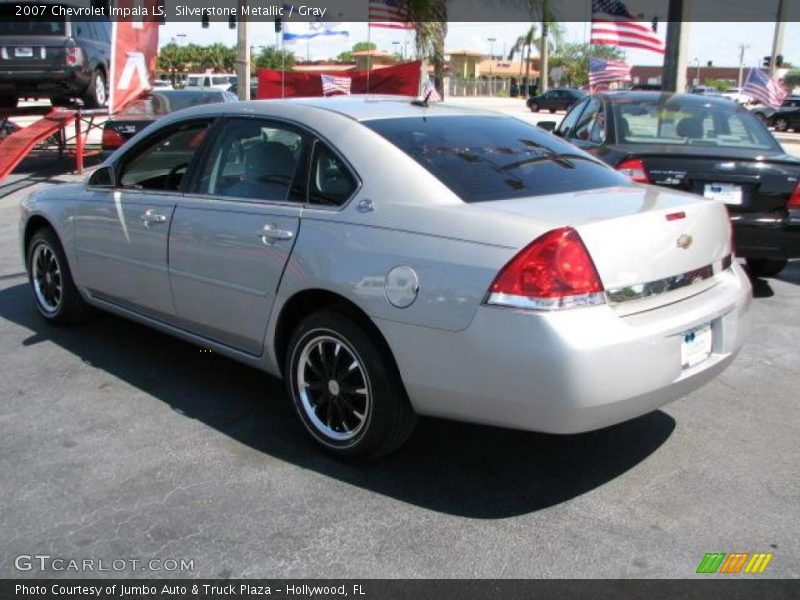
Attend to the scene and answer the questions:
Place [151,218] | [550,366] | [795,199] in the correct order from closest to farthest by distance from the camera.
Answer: [550,366] < [151,218] < [795,199]

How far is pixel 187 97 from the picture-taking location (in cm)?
1484

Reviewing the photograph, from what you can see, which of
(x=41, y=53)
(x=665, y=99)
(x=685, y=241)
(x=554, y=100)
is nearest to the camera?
(x=685, y=241)

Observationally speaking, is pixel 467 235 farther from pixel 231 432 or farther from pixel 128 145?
pixel 128 145

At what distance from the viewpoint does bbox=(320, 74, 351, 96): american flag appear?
17.1 m

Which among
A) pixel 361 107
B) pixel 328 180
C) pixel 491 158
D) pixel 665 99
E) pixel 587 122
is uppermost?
pixel 665 99

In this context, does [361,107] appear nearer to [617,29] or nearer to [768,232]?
[768,232]

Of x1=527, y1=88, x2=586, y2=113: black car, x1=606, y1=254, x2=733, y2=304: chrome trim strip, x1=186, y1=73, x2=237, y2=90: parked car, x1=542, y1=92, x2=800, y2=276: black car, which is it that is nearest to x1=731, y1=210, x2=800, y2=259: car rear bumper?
x1=542, y1=92, x2=800, y2=276: black car

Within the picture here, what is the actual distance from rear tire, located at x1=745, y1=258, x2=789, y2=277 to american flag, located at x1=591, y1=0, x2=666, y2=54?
890 centimetres

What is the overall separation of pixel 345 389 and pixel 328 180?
37.3 inches

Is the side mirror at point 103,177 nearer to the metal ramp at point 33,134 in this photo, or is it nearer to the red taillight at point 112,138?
the metal ramp at point 33,134

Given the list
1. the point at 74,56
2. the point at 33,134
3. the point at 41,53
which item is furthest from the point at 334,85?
the point at 33,134

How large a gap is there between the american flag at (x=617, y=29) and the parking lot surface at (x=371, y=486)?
11.6 m

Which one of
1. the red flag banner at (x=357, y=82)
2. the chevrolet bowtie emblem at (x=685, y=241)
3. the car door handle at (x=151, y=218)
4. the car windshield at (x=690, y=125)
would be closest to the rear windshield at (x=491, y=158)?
the chevrolet bowtie emblem at (x=685, y=241)

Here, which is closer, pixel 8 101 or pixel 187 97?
pixel 187 97
